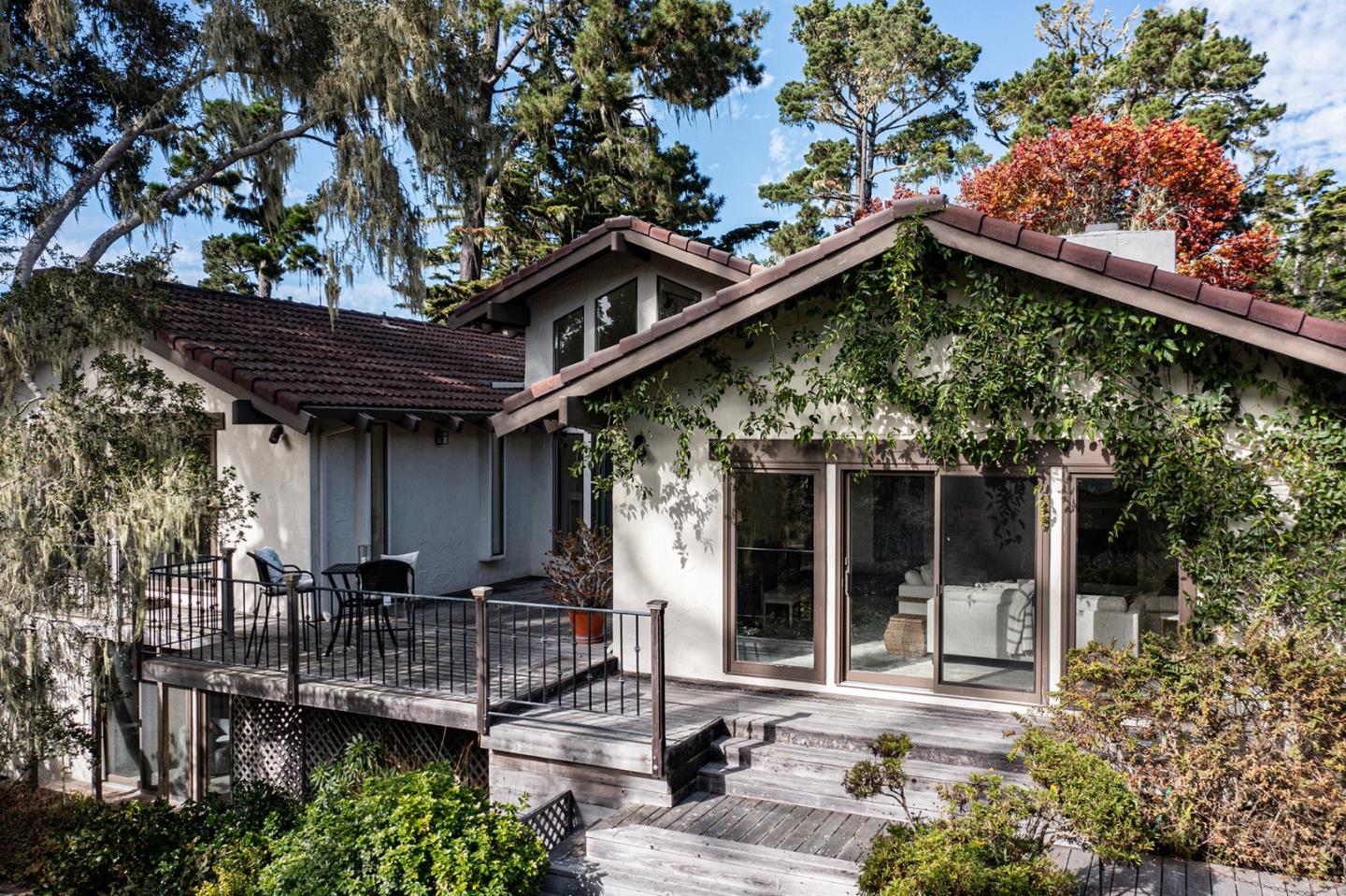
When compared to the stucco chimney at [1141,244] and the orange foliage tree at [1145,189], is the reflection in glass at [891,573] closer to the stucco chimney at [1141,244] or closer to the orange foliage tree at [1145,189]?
the stucco chimney at [1141,244]

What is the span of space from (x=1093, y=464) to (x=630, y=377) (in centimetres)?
423

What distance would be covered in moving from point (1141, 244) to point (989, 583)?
358 cm

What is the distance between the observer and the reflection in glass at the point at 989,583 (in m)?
7.49

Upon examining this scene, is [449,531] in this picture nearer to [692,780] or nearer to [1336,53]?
[692,780]

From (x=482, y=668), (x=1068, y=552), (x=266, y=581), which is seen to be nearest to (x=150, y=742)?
(x=266, y=581)

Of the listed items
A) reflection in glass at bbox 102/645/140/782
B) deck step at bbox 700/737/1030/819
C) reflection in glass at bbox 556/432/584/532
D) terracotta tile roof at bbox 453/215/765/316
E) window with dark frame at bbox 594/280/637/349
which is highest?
terracotta tile roof at bbox 453/215/765/316

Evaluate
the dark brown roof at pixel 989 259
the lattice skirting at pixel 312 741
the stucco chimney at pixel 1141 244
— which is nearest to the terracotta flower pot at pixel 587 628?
the lattice skirting at pixel 312 741

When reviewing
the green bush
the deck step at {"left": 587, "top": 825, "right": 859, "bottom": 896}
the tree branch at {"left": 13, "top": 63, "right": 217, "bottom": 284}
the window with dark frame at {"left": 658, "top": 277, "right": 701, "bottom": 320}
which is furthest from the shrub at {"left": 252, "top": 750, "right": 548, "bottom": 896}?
the tree branch at {"left": 13, "top": 63, "right": 217, "bottom": 284}

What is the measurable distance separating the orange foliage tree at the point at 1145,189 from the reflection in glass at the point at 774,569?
54.7 ft

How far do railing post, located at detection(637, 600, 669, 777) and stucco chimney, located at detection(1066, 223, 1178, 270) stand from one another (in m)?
5.23

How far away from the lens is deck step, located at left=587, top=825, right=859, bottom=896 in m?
5.32

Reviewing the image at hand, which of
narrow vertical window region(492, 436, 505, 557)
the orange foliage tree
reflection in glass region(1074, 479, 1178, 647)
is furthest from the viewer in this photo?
the orange foliage tree

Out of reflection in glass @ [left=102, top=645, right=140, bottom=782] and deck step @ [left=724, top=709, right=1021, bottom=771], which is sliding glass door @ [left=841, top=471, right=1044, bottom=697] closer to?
deck step @ [left=724, top=709, right=1021, bottom=771]

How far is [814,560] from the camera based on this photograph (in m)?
8.12
